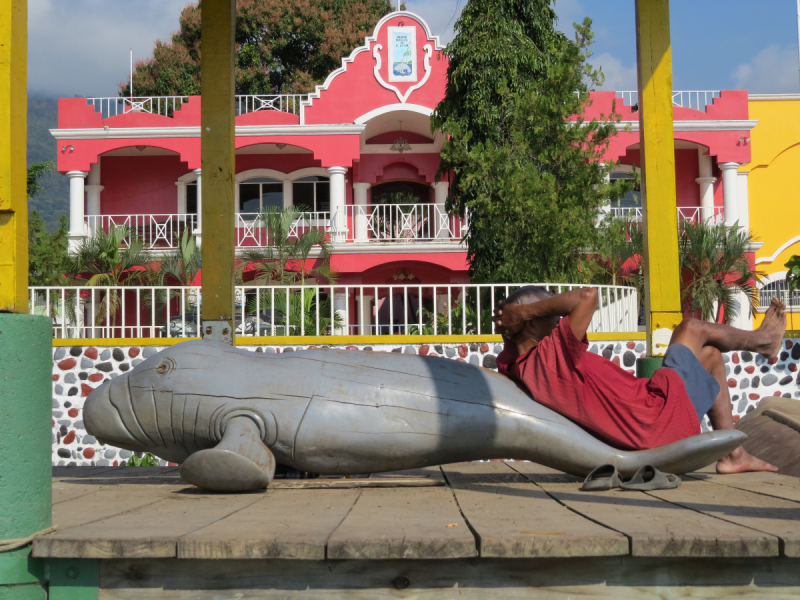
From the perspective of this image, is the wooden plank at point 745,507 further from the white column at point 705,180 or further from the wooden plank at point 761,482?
the white column at point 705,180

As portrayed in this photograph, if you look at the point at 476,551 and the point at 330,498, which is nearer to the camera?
the point at 476,551

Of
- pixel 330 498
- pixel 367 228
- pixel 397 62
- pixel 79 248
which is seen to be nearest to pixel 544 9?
pixel 397 62

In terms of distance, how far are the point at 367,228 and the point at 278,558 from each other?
50.4 feet

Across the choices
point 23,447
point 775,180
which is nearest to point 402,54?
point 775,180

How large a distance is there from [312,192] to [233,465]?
1679cm

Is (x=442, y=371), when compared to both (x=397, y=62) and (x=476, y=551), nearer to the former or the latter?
(x=476, y=551)

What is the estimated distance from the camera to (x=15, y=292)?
2.48m

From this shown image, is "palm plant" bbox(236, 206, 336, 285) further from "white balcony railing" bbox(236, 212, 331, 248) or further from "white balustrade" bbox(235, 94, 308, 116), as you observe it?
"white balustrade" bbox(235, 94, 308, 116)

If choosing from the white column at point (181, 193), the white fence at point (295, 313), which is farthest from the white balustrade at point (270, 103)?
the white fence at point (295, 313)

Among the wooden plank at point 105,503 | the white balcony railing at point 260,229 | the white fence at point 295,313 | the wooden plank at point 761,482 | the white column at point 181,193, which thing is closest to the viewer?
the wooden plank at point 105,503

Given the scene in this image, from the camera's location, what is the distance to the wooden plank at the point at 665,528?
2.16m

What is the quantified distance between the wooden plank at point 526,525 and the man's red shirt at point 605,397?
447 mm

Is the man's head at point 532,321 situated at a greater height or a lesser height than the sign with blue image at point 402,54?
lesser

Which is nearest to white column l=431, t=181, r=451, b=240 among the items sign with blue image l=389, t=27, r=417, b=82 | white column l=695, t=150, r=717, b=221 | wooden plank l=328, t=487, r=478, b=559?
sign with blue image l=389, t=27, r=417, b=82
